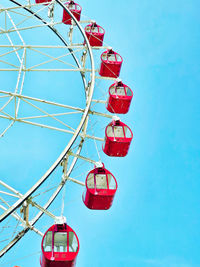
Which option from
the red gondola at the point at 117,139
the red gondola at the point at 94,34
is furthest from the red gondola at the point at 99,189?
the red gondola at the point at 94,34

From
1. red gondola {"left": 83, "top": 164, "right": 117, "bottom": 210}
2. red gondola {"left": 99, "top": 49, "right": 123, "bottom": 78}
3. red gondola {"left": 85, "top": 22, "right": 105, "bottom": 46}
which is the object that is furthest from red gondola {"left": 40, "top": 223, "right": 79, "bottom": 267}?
red gondola {"left": 85, "top": 22, "right": 105, "bottom": 46}

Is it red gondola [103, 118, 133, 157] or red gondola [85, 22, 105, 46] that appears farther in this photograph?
red gondola [85, 22, 105, 46]

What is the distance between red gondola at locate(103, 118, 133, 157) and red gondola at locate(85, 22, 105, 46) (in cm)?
903

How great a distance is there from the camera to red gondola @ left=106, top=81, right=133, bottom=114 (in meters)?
14.1

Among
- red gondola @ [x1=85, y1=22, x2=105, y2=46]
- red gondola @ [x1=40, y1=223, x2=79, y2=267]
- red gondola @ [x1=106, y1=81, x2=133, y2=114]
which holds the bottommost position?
red gondola @ [x1=40, y1=223, x2=79, y2=267]

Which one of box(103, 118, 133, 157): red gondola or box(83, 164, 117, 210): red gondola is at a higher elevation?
box(103, 118, 133, 157): red gondola

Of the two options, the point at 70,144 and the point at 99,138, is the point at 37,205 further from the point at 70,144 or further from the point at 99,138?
the point at 99,138

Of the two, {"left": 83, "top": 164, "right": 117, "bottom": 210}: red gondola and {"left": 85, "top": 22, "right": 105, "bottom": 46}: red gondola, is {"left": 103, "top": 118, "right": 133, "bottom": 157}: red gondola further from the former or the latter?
{"left": 85, "top": 22, "right": 105, "bottom": 46}: red gondola

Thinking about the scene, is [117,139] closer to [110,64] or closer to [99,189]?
[99,189]

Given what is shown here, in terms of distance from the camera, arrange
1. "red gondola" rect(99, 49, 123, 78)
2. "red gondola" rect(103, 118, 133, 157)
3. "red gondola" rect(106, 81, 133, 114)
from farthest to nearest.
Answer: "red gondola" rect(99, 49, 123, 78)
"red gondola" rect(106, 81, 133, 114)
"red gondola" rect(103, 118, 133, 157)

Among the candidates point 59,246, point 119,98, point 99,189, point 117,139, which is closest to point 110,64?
point 119,98

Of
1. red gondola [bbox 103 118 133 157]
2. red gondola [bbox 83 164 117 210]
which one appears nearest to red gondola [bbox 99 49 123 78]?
red gondola [bbox 103 118 133 157]

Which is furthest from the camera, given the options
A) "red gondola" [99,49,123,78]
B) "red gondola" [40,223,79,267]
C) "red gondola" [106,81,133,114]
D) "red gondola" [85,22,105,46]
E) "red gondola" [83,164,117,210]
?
"red gondola" [85,22,105,46]

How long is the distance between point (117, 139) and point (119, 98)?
9.35 feet
